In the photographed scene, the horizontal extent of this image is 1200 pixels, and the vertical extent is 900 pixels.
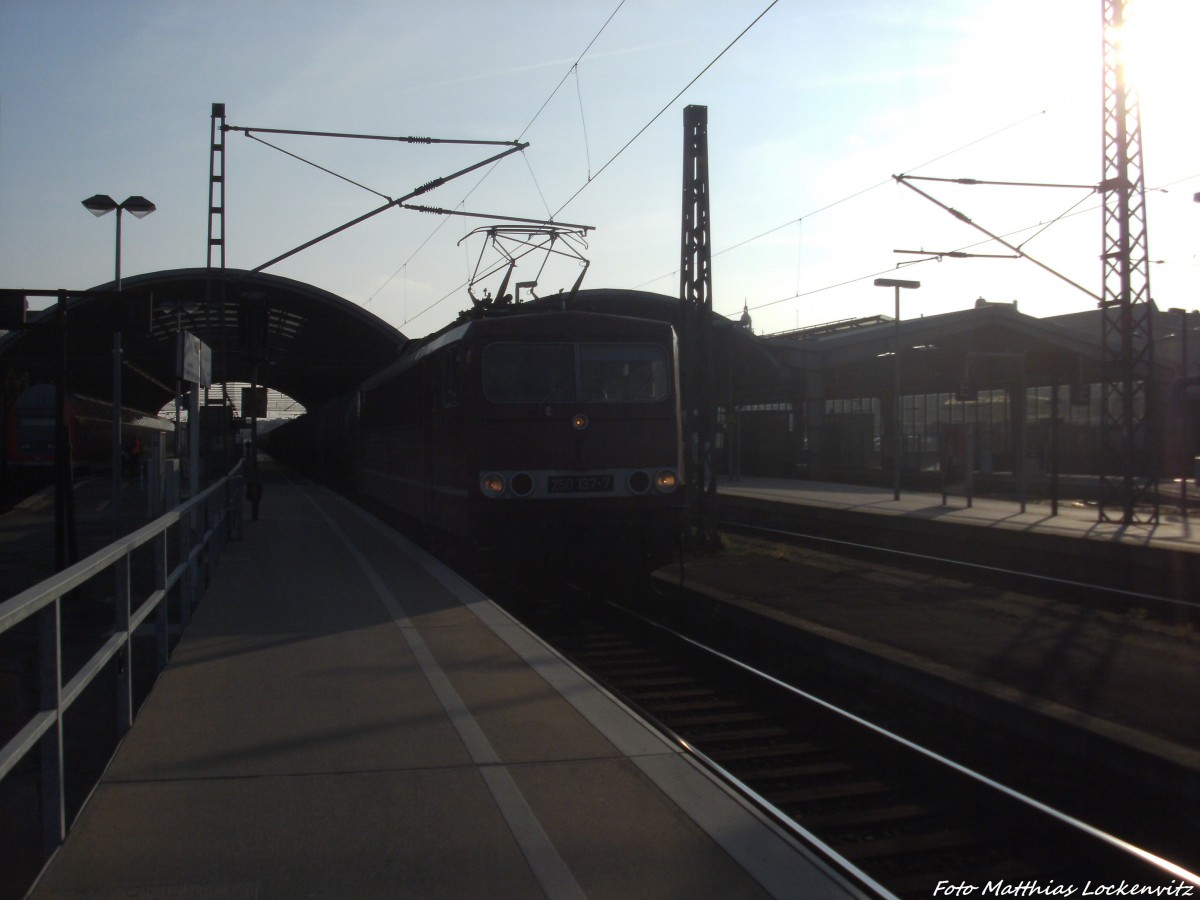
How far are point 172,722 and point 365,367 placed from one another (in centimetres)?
3902

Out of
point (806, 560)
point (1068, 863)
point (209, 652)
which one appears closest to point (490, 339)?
point (209, 652)

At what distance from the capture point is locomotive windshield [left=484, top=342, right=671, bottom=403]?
12.0 m

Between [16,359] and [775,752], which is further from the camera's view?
[16,359]

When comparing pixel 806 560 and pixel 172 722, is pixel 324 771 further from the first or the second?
pixel 806 560

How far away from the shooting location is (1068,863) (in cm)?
486

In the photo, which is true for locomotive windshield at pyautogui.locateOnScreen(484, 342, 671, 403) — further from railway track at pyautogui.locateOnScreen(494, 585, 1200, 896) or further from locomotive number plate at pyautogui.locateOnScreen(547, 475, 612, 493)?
railway track at pyautogui.locateOnScreen(494, 585, 1200, 896)

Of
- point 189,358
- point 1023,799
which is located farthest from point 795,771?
point 189,358

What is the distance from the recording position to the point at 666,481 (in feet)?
40.0

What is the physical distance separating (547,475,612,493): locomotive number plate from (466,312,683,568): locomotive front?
1cm

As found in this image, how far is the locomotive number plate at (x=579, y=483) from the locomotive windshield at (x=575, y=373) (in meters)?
0.85

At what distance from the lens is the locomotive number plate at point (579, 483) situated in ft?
38.6

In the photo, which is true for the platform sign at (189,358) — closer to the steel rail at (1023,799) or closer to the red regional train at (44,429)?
the steel rail at (1023,799)

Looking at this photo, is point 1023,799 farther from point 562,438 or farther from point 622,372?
point 622,372

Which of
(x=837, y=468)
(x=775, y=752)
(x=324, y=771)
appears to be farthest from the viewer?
(x=837, y=468)
